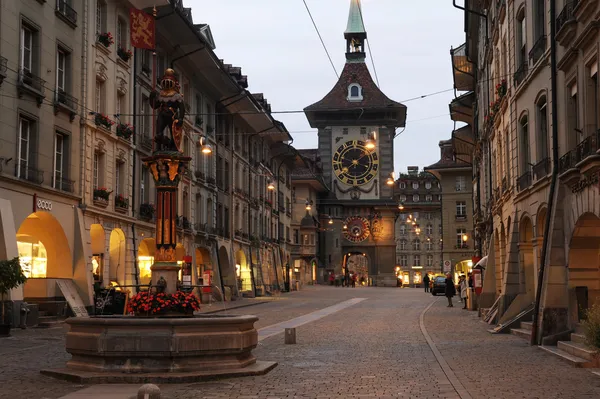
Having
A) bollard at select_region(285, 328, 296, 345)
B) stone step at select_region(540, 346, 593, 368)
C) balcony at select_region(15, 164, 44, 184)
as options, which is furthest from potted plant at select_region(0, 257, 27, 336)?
stone step at select_region(540, 346, 593, 368)

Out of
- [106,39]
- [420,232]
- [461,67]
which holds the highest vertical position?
[461,67]

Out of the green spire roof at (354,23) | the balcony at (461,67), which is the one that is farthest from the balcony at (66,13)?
the green spire roof at (354,23)

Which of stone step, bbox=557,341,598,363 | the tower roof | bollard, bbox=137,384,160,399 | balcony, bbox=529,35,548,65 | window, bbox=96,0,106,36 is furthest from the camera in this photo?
the tower roof

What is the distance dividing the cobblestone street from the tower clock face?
7806cm

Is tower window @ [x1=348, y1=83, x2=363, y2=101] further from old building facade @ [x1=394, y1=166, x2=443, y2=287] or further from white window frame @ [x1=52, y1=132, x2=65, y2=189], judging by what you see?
white window frame @ [x1=52, y1=132, x2=65, y2=189]

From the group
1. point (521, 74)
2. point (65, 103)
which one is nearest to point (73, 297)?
point (65, 103)

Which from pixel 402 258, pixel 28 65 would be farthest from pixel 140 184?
pixel 402 258

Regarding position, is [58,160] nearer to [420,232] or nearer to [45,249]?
[45,249]

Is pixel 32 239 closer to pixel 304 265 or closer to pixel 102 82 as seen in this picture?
pixel 102 82

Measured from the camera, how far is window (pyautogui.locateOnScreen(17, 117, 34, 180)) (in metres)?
28.5

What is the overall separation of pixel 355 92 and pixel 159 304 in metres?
91.8

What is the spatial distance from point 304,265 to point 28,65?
7054 cm

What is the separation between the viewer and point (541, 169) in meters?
22.6

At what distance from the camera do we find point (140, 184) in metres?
40.2
